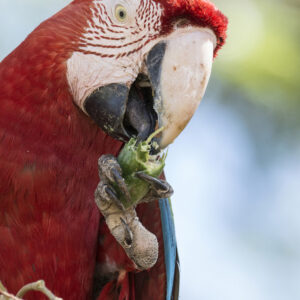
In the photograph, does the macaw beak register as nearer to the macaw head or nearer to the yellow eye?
the macaw head

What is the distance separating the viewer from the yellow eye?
2.26m

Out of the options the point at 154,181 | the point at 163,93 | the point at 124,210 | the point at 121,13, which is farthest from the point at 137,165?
the point at 121,13

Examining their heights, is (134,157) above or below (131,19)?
below

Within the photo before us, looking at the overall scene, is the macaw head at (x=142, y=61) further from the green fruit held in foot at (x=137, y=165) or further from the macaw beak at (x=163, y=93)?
the green fruit held in foot at (x=137, y=165)

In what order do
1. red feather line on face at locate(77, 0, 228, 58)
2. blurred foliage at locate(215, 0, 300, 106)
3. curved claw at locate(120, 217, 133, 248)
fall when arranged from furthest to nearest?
blurred foliage at locate(215, 0, 300, 106)
red feather line on face at locate(77, 0, 228, 58)
curved claw at locate(120, 217, 133, 248)

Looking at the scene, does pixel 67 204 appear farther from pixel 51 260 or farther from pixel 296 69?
pixel 296 69

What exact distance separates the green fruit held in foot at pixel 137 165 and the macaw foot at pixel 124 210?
2 centimetres

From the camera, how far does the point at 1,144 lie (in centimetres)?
216

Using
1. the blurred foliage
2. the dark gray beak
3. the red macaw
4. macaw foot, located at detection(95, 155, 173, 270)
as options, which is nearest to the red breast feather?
the red macaw

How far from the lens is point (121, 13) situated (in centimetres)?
226

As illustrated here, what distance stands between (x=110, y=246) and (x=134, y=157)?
23.3 inches

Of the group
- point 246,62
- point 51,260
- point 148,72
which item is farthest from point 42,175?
point 246,62

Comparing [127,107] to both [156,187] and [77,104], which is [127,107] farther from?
[156,187]

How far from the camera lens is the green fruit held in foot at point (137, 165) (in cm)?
192
